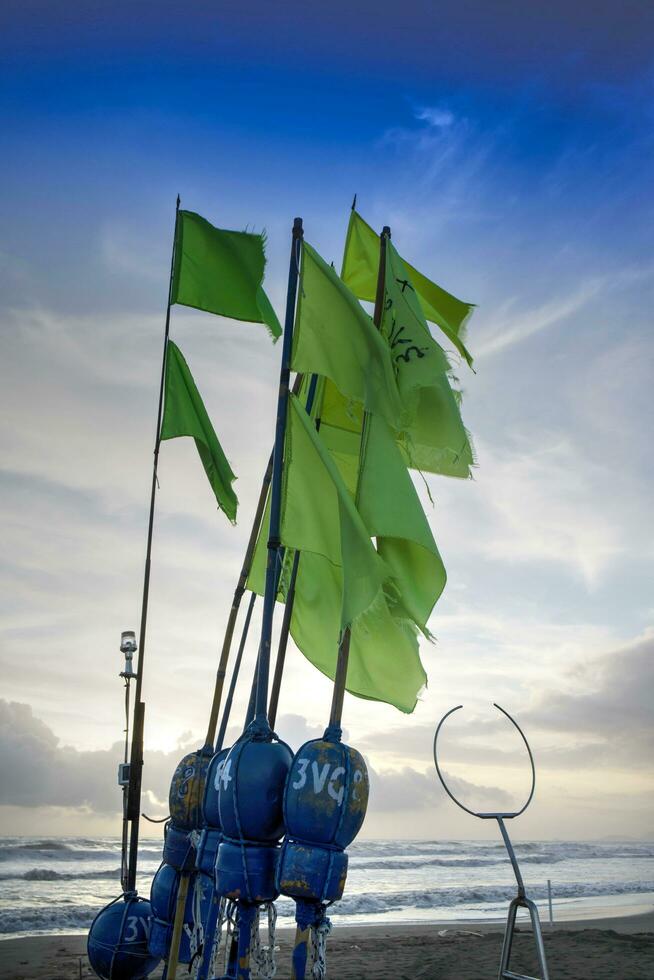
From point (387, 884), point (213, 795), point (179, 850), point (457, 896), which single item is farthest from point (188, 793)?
point (387, 884)

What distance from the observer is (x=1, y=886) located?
22984mm

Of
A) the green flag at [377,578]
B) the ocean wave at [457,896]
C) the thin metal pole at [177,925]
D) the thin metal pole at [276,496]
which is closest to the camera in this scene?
the thin metal pole at [276,496]

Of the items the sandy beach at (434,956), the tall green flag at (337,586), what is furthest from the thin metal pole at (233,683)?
the sandy beach at (434,956)

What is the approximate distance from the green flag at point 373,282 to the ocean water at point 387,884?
12899 mm

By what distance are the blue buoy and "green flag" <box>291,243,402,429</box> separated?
4.17m

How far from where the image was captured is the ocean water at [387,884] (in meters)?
17.9

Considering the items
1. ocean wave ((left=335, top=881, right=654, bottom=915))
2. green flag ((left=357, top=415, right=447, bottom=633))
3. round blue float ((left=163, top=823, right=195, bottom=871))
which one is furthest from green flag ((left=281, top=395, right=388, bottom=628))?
ocean wave ((left=335, top=881, right=654, bottom=915))

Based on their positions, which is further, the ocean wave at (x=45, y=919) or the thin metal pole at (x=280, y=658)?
the ocean wave at (x=45, y=919)

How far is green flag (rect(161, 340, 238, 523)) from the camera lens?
6699 millimetres

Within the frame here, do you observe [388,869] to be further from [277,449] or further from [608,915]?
[277,449]

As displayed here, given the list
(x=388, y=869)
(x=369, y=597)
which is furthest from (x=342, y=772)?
(x=388, y=869)

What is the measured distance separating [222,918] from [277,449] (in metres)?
2.87

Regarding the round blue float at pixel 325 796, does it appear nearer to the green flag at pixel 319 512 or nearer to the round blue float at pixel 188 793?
the green flag at pixel 319 512

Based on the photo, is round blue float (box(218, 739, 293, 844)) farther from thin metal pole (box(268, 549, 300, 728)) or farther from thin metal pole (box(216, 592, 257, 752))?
thin metal pole (box(216, 592, 257, 752))
